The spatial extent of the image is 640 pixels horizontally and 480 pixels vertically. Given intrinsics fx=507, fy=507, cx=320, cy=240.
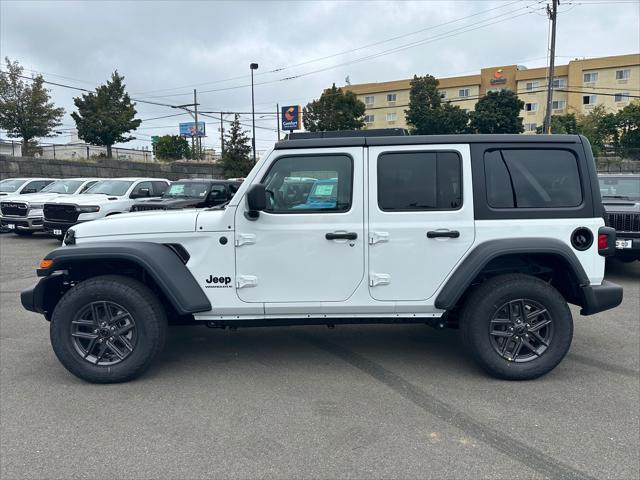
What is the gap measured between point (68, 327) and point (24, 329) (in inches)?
81.3

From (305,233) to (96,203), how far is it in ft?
33.1

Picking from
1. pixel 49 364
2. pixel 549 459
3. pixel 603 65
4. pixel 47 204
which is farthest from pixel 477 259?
pixel 603 65

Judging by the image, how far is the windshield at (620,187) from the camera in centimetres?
924

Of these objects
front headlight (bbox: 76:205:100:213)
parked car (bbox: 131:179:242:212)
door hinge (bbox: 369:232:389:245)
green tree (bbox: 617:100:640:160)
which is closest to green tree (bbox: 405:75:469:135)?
green tree (bbox: 617:100:640:160)

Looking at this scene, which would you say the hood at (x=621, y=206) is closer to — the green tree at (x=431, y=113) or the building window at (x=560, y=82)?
the green tree at (x=431, y=113)

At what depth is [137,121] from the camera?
3353 cm

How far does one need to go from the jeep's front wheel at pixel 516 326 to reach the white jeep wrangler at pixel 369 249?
0.03 ft

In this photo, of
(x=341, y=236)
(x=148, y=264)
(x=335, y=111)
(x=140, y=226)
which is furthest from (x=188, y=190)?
(x=335, y=111)

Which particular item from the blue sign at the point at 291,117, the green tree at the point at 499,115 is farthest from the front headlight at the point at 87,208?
the blue sign at the point at 291,117

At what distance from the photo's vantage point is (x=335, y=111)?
44.0m

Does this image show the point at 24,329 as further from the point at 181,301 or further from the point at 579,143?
the point at 579,143

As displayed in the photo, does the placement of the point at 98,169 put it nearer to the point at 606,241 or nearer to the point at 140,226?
the point at 140,226

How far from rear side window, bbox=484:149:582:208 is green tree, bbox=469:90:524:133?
39752 millimetres

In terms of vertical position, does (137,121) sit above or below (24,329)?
above
